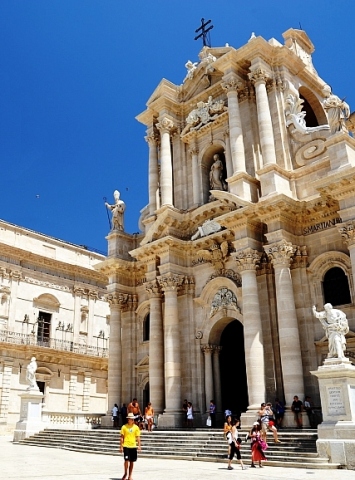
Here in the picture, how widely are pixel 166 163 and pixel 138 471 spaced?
54.7 ft

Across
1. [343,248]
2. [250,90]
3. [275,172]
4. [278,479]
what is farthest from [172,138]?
[278,479]

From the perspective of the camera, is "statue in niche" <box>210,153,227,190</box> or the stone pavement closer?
the stone pavement

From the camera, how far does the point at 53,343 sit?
119ft

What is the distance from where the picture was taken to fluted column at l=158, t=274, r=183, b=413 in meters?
21.8

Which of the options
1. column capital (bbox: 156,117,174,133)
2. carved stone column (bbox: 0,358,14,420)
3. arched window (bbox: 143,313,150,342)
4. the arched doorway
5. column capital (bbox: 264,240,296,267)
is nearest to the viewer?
column capital (bbox: 264,240,296,267)

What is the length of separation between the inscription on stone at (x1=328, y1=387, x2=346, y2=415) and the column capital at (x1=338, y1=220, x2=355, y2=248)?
586 centimetres

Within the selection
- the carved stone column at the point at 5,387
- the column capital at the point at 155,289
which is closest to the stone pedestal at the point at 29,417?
the column capital at the point at 155,289

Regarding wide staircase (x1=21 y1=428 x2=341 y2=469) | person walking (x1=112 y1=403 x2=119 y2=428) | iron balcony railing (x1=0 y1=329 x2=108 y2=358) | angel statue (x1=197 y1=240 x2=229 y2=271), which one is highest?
angel statue (x1=197 y1=240 x2=229 y2=271)

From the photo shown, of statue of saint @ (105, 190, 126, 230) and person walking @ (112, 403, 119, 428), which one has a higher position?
statue of saint @ (105, 190, 126, 230)

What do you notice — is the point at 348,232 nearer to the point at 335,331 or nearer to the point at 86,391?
the point at 335,331

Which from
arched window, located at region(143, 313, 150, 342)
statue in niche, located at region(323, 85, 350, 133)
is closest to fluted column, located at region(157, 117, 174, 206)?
arched window, located at region(143, 313, 150, 342)

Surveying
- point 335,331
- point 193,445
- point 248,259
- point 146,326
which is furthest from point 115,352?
point 335,331

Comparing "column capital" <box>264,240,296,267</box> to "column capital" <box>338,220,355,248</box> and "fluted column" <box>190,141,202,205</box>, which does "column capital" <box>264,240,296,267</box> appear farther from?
"fluted column" <box>190,141,202,205</box>

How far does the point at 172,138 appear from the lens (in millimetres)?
27562
